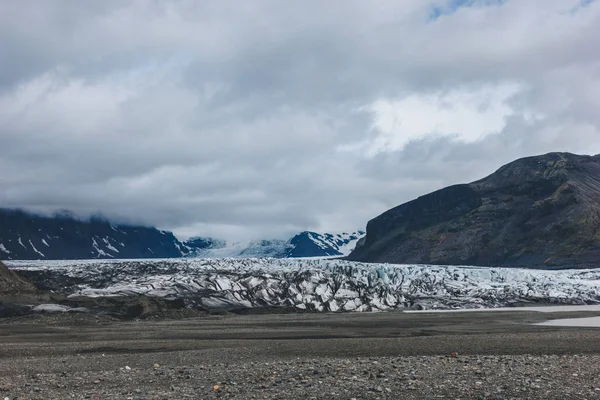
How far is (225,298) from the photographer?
43.3m

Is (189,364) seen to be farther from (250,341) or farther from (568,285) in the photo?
(568,285)

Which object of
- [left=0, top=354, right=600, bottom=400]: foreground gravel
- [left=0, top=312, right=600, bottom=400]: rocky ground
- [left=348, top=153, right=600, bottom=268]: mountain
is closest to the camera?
[left=0, top=354, right=600, bottom=400]: foreground gravel

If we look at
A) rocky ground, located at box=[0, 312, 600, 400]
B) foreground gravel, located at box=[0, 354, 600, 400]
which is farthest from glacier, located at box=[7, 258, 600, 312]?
foreground gravel, located at box=[0, 354, 600, 400]

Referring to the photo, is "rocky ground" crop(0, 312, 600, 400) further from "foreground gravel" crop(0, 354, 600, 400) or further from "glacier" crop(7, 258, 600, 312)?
"glacier" crop(7, 258, 600, 312)

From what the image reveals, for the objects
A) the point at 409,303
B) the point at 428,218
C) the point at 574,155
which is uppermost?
the point at 574,155

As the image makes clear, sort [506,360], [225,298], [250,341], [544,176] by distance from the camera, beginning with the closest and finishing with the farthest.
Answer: [506,360] < [250,341] < [225,298] < [544,176]

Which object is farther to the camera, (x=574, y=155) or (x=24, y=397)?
(x=574, y=155)

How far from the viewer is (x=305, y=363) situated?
14852mm

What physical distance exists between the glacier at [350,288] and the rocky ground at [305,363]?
55.2 ft

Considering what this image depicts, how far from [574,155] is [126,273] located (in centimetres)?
11119

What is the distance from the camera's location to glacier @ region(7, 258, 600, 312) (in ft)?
145

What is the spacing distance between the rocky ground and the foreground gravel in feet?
0.07

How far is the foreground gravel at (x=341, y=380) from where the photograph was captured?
416 inches

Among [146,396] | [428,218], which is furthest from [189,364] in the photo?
[428,218]
